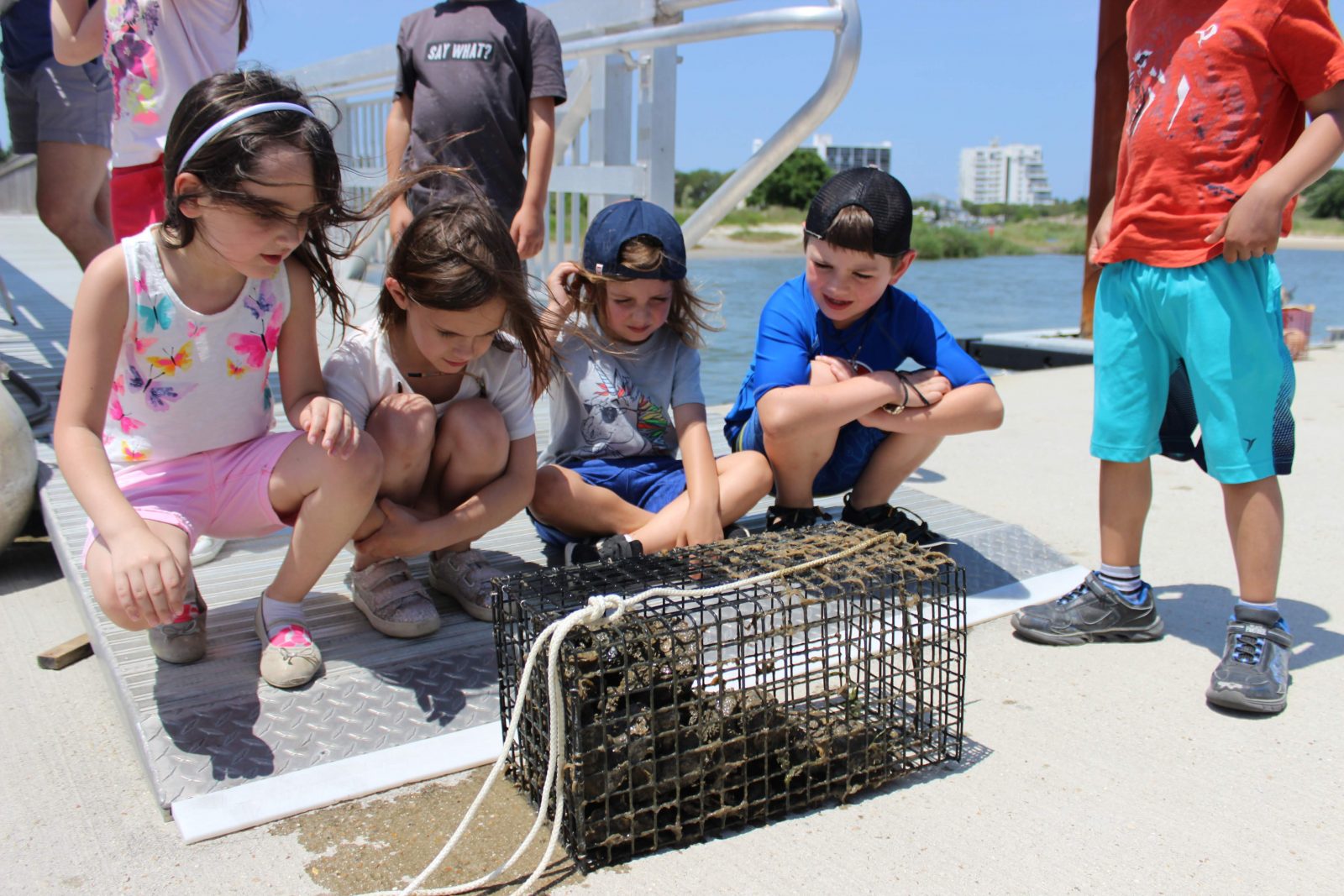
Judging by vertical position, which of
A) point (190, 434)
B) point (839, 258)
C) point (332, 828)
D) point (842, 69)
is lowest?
point (332, 828)

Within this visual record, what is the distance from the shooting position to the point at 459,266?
7.09ft

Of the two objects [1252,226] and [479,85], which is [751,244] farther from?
[1252,226]

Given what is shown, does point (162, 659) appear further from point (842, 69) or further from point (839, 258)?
point (842, 69)

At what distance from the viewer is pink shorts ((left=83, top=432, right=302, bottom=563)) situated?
212 centimetres

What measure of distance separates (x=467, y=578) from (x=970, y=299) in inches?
686

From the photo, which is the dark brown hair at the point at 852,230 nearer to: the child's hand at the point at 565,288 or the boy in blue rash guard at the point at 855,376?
the boy in blue rash guard at the point at 855,376

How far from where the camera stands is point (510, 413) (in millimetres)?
2490

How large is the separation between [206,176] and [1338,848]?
222 centimetres

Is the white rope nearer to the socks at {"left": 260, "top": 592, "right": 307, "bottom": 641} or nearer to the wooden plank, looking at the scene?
the socks at {"left": 260, "top": 592, "right": 307, "bottom": 641}

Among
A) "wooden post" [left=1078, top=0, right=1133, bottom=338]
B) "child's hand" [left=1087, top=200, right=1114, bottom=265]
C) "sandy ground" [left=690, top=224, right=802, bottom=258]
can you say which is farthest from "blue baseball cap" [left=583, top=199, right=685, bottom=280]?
"sandy ground" [left=690, top=224, right=802, bottom=258]

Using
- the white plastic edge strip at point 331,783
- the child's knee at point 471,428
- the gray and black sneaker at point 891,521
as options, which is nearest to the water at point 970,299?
the gray and black sneaker at point 891,521

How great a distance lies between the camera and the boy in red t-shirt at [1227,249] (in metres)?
2.19

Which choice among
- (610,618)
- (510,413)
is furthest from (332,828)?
(510,413)

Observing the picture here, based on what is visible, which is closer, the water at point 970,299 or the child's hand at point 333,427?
the child's hand at point 333,427
